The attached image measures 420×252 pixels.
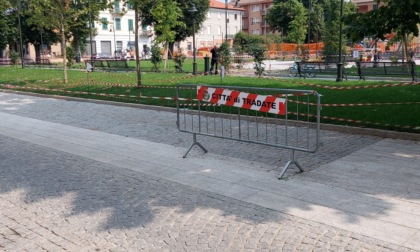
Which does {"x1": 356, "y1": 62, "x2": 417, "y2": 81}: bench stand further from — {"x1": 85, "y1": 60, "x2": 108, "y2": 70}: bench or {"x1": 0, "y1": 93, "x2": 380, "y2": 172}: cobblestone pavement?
{"x1": 85, "y1": 60, "x2": 108, "y2": 70}: bench

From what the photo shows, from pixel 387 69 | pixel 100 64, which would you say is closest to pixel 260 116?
pixel 387 69

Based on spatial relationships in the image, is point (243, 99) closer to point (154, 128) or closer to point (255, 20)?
point (154, 128)

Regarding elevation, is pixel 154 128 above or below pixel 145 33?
below

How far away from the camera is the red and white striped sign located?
22.0 ft

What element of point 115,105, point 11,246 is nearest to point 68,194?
point 11,246

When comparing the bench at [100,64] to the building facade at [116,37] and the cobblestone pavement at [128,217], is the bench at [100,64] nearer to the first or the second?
the cobblestone pavement at [128,217]

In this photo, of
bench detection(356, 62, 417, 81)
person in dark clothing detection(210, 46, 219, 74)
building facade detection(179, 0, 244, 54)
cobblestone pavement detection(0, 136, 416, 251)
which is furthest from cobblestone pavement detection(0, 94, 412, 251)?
building facade detection(179, 0, 244, 54)

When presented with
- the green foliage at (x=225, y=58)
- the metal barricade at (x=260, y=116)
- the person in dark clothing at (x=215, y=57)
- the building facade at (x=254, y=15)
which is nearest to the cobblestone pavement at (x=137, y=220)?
the metal barricade at (x=260, y=116)

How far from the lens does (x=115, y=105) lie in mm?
15141

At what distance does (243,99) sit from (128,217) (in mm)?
2864

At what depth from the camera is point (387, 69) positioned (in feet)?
63.9

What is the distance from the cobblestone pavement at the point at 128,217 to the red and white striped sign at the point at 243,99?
1.25m

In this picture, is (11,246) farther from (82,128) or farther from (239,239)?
(82,128)

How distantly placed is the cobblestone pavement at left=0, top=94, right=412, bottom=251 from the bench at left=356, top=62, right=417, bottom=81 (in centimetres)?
1211
